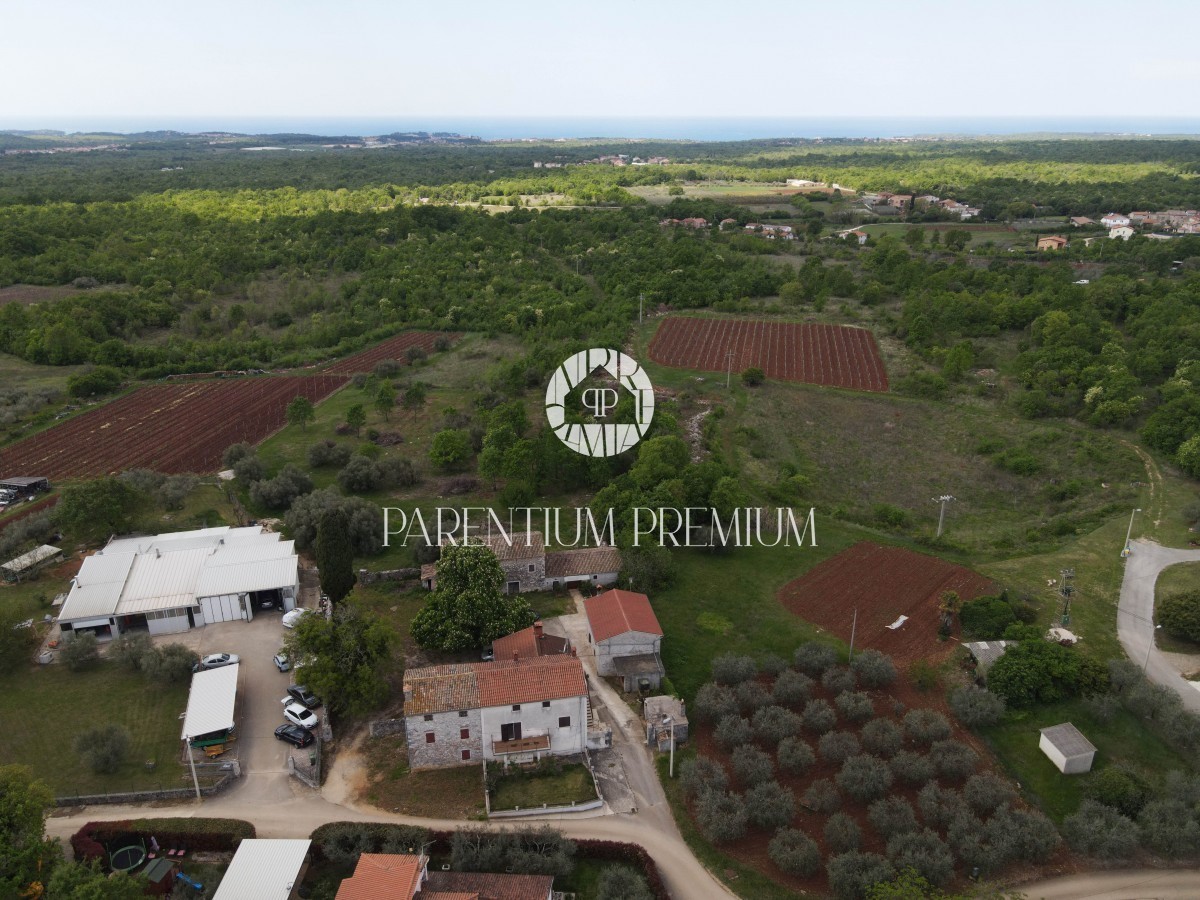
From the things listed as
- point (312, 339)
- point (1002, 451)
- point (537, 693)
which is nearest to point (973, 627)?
point (537, 693)

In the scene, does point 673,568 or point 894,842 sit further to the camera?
point 673,568

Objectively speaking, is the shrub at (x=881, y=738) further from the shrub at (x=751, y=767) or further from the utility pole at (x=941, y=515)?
the utility pole at (x=941, y=515)

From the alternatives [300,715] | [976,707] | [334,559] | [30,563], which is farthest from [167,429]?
[976,707]

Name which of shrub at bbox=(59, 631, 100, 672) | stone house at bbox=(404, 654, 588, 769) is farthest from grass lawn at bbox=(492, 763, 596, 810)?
shrub at bbox=(59, 631, 100, 672)

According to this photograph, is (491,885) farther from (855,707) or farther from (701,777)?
(855,707)

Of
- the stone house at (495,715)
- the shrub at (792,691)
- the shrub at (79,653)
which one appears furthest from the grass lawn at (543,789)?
the shrub at (79,653)

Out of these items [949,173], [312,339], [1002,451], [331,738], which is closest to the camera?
[331,738]

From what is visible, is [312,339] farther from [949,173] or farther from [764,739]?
[949,173]

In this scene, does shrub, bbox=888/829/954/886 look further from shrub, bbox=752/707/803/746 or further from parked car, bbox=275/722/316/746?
parked car, bbox=275/722/316/746

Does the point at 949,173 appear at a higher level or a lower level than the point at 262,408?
higher
